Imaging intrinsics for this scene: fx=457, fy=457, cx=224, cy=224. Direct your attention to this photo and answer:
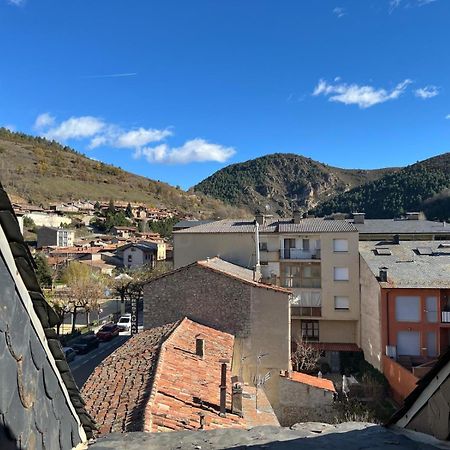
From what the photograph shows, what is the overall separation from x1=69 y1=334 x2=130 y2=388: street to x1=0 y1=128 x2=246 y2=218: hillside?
74.8 meters

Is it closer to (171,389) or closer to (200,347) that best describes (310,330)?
(200,347)

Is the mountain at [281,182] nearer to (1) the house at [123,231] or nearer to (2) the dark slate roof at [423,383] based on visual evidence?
(1) the house at [123,231]

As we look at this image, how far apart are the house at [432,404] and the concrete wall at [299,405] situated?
13153 millimetres

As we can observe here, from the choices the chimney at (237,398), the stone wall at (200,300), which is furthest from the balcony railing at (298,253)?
the chimney at (237,398)

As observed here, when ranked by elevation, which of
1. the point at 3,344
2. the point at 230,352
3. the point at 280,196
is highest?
the point at 280,196

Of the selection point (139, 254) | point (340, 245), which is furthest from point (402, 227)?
point (139, 254)

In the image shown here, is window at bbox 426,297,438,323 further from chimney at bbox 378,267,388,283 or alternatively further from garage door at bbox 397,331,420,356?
chimney at bbox 378,267,388,283

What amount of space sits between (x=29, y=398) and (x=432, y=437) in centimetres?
222

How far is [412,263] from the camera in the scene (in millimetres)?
24766

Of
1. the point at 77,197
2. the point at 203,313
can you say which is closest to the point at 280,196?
the point at 77,197

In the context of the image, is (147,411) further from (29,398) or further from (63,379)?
(29,398)

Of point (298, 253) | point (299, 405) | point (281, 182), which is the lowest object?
point (299, 405)

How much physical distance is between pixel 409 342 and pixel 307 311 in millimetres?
6936

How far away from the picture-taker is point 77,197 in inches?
4296
